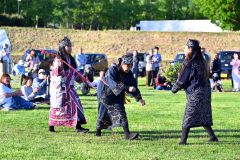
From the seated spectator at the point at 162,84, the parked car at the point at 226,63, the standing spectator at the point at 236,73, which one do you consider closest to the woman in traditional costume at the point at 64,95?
the seated spectator at the point at 162,84

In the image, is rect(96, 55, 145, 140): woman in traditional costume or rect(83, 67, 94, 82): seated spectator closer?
rect(96, 55, 145, 140): woman in traditional costume

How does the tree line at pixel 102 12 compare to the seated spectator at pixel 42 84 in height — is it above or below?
above

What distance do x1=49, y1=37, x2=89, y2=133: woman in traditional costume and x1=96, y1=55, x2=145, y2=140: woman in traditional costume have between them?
544 mm

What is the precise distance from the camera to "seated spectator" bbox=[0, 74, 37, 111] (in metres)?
16.6

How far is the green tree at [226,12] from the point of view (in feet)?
186

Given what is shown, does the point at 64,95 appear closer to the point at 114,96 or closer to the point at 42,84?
the point at 114,96

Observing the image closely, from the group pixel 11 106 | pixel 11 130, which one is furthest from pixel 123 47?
pixel 11 130

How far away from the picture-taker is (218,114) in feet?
54.5

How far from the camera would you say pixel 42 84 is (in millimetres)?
18922

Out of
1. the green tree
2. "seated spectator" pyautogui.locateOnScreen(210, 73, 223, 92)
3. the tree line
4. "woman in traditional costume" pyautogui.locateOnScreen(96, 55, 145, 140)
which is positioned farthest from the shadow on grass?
the tree line

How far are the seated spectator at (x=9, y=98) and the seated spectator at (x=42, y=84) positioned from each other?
1336 mm

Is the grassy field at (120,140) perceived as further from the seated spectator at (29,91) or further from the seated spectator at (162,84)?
the seated spectator at (162,84)

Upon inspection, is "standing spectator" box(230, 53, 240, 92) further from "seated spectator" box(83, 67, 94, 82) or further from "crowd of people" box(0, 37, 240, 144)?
"crowd of people" box(0, 37, 240, 144)

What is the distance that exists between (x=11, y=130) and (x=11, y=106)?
13.9ft
